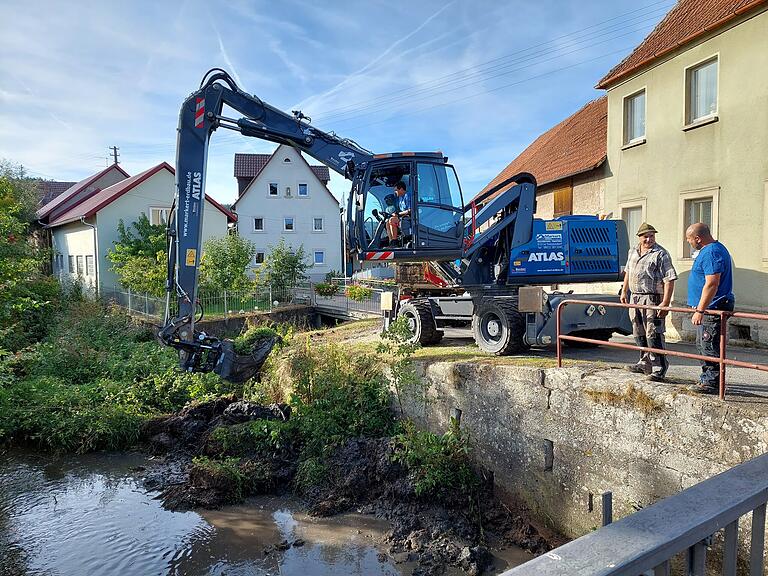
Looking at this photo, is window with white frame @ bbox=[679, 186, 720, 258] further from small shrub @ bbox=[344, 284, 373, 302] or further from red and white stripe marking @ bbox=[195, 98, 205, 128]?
small shrub @ bbox=[344, 284, 373, 302]

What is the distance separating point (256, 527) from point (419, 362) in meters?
3.48

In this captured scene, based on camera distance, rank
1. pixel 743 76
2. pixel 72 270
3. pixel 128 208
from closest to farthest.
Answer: pixel 743 76, pixel 128 208, pixel 72 270

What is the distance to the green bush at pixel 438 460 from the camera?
25.7 ft

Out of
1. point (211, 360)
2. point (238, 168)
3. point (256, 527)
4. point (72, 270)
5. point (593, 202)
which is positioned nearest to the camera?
point (256, 527)

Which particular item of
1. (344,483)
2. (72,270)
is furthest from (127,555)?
(72,270)

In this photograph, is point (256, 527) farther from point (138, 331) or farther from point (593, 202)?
point (138, 331)

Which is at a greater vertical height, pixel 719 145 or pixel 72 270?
pixel 719 145

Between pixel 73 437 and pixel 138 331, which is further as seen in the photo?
pixel 138 331

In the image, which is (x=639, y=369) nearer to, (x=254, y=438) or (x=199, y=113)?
(x=254, y=438)

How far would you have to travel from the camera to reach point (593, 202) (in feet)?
48.3

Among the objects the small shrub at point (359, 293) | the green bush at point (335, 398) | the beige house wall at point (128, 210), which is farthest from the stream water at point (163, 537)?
the beige house wall at point (128, 210)

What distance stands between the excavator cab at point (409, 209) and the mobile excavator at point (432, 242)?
0.06 ft

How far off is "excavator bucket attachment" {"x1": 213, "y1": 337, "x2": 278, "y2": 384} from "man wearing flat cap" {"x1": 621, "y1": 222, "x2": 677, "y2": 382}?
5.77 m

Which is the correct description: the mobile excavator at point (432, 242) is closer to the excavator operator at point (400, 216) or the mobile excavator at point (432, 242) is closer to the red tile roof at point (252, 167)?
the excavator operator at point (400, 216)
